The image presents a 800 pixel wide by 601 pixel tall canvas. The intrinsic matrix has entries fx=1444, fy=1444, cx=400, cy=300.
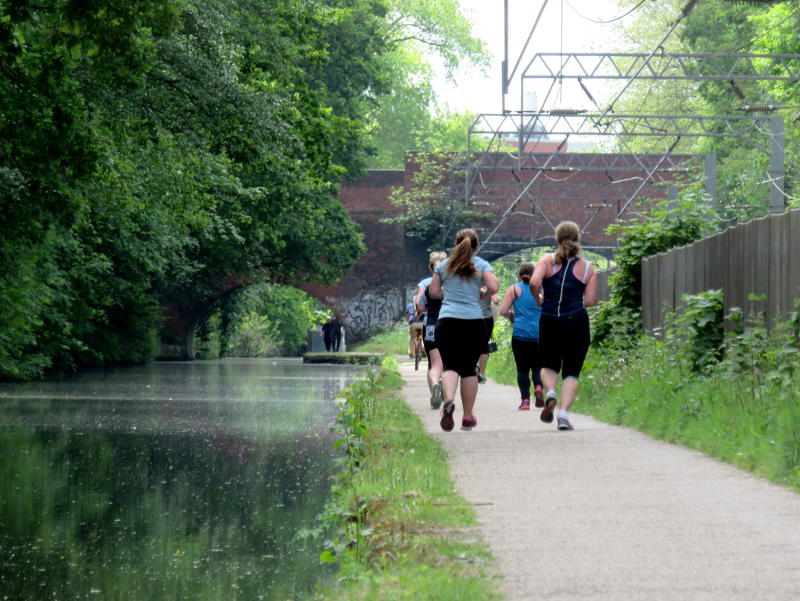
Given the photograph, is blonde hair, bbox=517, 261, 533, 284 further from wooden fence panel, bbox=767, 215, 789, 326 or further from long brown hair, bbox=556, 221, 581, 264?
wooden fence panel, bbox=767, 215, 789, 326

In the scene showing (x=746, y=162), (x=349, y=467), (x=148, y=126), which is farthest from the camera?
(x=746, y=162)

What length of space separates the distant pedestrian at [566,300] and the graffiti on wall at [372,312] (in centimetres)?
4253

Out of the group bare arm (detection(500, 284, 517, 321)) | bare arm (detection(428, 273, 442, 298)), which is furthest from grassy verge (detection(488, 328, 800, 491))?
bare arm (detection(428, 273, 442, 298))

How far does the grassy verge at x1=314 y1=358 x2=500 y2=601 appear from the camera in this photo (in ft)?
16.7

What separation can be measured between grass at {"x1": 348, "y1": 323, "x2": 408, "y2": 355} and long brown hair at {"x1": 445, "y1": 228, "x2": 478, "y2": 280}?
3287 cm

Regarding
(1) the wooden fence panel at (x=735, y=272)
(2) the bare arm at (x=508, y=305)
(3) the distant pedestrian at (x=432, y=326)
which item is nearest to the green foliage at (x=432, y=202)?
(3) the distant pedestrian at (x=432, y=326)

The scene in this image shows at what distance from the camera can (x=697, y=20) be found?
4838cm

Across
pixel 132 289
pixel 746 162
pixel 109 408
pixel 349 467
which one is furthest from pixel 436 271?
pixel 746 162

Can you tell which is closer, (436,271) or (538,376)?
(436,271)

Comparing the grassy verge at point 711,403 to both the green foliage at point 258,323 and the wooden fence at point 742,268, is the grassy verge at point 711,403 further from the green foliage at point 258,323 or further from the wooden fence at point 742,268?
the green foliage at point 258,323

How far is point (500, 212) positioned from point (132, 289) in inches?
793

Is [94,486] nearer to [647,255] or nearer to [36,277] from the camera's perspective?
[647,255]

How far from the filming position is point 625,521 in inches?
262

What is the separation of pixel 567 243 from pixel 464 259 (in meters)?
0.88
